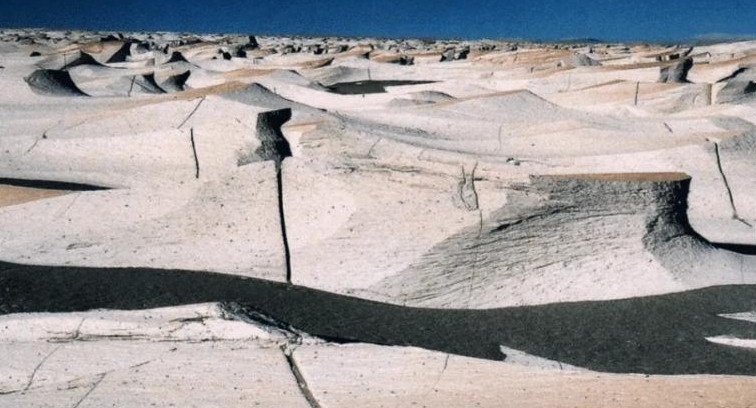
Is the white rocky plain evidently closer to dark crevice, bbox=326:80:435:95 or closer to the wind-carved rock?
the wind-carved rock

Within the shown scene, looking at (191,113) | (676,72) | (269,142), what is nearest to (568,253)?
(269,142)

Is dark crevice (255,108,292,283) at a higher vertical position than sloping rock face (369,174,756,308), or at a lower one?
higher

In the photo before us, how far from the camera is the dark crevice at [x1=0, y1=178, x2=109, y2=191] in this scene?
260 inches

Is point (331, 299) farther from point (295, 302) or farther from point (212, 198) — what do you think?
point (212, 198)

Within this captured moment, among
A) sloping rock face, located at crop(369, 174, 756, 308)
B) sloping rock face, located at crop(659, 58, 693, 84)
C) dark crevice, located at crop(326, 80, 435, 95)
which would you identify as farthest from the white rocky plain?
dark crevice, located at crop(326, 80, 435, 95)

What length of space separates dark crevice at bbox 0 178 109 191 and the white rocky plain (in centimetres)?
6

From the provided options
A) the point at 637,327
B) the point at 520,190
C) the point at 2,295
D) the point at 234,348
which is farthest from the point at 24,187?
the point at 637,327

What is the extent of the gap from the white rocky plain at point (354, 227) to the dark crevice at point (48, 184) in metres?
0.06

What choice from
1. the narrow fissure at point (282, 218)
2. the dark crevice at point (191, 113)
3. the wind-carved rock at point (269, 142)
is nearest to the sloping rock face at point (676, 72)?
the dark crevice at point (191, 113)

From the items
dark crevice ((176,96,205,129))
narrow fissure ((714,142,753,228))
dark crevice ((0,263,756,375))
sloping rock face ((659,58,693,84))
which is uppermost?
sloping rock face ((659,58,693,84))

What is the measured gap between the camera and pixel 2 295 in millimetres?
5043

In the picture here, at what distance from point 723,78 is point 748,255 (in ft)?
35.0

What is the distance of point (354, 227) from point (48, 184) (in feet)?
9.68

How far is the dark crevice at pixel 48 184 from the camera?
6598mm
